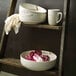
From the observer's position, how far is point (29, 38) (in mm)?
1301

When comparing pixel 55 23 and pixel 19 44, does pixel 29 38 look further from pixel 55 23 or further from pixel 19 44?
pixel 55 23

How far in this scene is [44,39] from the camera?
125 centimetres

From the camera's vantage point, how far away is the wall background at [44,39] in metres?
1.17

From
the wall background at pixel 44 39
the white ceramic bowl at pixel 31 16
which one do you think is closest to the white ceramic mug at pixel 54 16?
the white ceramic bowl at pixel 31 16

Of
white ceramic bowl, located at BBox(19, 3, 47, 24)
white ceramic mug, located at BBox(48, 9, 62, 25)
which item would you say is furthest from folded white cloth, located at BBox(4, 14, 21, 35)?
white ceramic mug, located at BBox(48, 9, 62, 25)

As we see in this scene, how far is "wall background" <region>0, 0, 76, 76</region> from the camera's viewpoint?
1.17 m

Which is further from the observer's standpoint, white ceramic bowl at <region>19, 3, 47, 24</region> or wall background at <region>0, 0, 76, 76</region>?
wall background at <region>0, 0, 76, 76</region>

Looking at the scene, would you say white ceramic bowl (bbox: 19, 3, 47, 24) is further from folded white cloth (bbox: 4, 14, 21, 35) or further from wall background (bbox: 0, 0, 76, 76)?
wall background (bbox: 0, 0, 76, 76)

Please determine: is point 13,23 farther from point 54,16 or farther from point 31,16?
point 54,16

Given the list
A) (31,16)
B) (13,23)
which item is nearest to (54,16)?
(31,16)

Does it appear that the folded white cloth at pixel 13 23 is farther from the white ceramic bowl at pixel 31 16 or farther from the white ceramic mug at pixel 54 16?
the white ceramic mug at pixel 54 16

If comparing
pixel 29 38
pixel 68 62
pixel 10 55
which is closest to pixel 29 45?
pixel 29 38

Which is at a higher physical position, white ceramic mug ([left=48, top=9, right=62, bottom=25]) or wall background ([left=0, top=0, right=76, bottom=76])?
white ceramic mug ([left=48, top=9, right=62, bottom=25])

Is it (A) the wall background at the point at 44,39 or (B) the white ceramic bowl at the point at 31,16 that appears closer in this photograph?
(B) the white ceramic bowl at the point at 31,16
